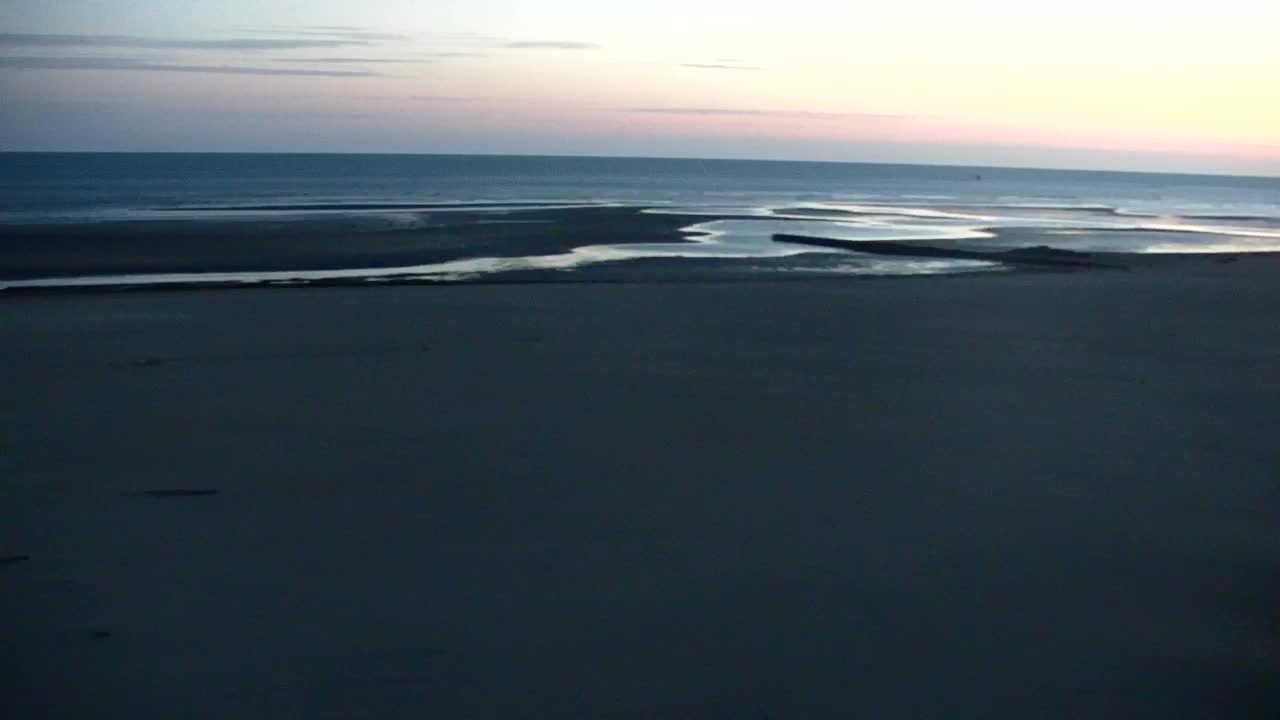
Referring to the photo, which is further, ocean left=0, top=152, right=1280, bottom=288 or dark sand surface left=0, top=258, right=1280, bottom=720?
ocean left=0, top=152, right=1280, bottom=288

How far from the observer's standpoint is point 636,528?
294 inches

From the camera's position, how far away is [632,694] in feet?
17.2

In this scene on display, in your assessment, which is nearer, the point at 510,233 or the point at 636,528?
the point at 636,528

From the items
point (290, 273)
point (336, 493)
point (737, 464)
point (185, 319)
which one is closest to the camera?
point (336, 493)

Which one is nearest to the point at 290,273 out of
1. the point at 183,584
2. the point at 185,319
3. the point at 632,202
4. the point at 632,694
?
the point at 185,319

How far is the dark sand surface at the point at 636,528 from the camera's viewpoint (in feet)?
17.6

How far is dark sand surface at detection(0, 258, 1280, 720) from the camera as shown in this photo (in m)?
5.37

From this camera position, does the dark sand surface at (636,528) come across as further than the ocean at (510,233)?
No

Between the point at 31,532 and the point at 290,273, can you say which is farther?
the point at 290,273

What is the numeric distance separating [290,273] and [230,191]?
4403 centimetres

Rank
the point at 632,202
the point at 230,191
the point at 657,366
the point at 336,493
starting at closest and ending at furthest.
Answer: the point at 336,493
the point at 657,366
the point at 632,202
the point at 230,191

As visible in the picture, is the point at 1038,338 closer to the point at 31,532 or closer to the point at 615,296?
the point at 615,296

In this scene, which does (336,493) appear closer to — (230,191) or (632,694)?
(632,694)

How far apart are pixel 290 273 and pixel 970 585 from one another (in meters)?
18.1
